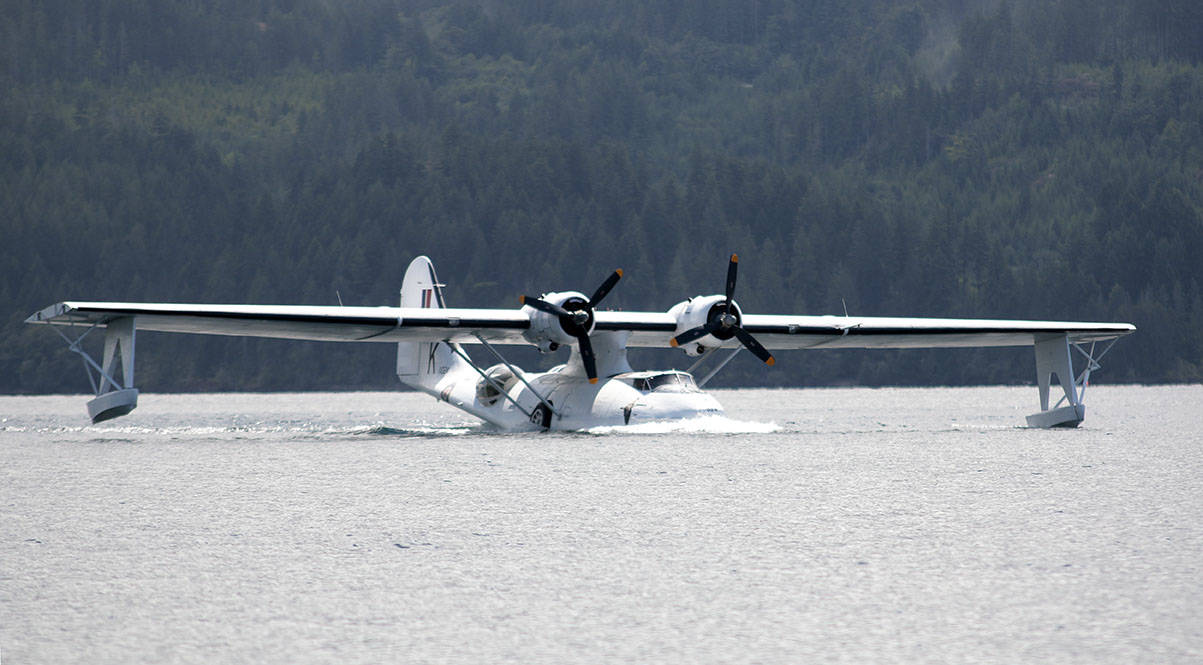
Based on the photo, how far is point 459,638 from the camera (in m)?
8.02

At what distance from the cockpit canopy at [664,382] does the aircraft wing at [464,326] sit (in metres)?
1.61

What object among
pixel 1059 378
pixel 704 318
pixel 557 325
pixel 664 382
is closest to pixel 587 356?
pixel 557 325

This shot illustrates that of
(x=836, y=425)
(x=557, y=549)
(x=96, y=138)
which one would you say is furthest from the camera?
(x=96, y=138)

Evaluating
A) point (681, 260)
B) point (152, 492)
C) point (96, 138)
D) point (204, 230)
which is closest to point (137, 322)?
point (152, 492)

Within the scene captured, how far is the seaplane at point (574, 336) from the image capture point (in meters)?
29.3

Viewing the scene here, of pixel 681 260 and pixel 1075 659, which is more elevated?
pixel 681 260

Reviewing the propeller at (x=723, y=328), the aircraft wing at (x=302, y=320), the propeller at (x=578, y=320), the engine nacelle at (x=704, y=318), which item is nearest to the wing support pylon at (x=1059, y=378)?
the propeller at (x=723, y=328)

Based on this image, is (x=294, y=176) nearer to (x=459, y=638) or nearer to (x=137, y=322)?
(x=137, y=322)

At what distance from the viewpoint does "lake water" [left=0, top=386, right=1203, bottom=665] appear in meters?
7.82

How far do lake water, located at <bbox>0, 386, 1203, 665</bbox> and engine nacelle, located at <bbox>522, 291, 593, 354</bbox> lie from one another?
8.08m

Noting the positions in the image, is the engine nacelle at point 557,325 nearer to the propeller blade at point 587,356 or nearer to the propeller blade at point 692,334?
the propeller blade at point 587,356

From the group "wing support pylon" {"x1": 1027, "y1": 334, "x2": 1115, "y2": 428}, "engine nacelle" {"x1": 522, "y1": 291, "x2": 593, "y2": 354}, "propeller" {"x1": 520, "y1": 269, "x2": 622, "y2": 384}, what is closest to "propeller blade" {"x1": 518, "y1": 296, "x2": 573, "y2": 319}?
"propeller" {"x1": 520, "y1": 269, "x2": 622, "y2": 384}

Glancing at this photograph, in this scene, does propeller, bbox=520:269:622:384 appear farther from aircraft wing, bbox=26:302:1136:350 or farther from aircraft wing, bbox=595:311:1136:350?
aircraft wing, bbox=595:311:1136:350

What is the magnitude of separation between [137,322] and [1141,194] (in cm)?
16147
